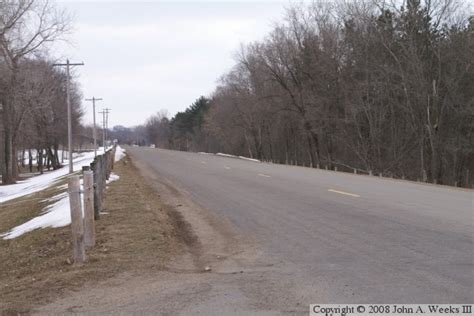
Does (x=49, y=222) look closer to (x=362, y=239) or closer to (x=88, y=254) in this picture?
(x=88, y=254)

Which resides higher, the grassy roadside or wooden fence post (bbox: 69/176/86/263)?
wooden fence post (bbox: 69/176/86/263)

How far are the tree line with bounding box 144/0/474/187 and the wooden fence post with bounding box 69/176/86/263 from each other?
97.9ft

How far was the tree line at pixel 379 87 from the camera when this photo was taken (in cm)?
4059

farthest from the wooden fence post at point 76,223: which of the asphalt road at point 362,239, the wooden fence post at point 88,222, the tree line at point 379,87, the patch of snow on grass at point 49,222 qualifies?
the tree line at point 379,87

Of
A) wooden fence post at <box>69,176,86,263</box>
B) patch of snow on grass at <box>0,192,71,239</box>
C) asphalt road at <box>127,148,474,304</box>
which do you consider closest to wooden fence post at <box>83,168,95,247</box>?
wooden fence post at <box>69,176,86,263</box>

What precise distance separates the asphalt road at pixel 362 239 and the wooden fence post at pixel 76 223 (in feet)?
9.40

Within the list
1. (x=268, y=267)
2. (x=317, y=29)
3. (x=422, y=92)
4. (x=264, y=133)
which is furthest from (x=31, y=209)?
(x=264, y=133)

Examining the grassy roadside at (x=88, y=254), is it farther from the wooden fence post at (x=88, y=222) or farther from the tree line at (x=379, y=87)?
the tree line at (x=379, y=87)

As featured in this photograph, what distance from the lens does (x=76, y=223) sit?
8.30 m

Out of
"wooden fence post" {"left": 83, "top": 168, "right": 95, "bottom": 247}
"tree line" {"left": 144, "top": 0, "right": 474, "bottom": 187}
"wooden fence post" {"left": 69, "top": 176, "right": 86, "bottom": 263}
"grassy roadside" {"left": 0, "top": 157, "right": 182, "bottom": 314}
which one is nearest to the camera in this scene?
"grassy roadside" {"left": 0, "top": 157, "right": 182, "bottom": 314}

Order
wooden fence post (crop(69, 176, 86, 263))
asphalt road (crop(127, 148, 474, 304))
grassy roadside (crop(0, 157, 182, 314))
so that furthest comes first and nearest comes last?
wooden fence post (crop(69, 176, 86, 263)) < grassy roadside (crop(0, 157, 182, 314)) < asphalt road (crop(127, 148, 474, 304))

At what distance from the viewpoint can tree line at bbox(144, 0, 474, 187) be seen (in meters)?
40.6

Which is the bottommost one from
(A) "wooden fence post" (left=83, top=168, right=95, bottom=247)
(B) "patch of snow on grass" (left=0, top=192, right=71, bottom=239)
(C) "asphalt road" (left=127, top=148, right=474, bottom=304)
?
(B) "patch of snow on grass" (left=0, top=192, right=71, bottom=239)

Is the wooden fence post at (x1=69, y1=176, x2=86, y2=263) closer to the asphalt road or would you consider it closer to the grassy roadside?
the grassy roadside
